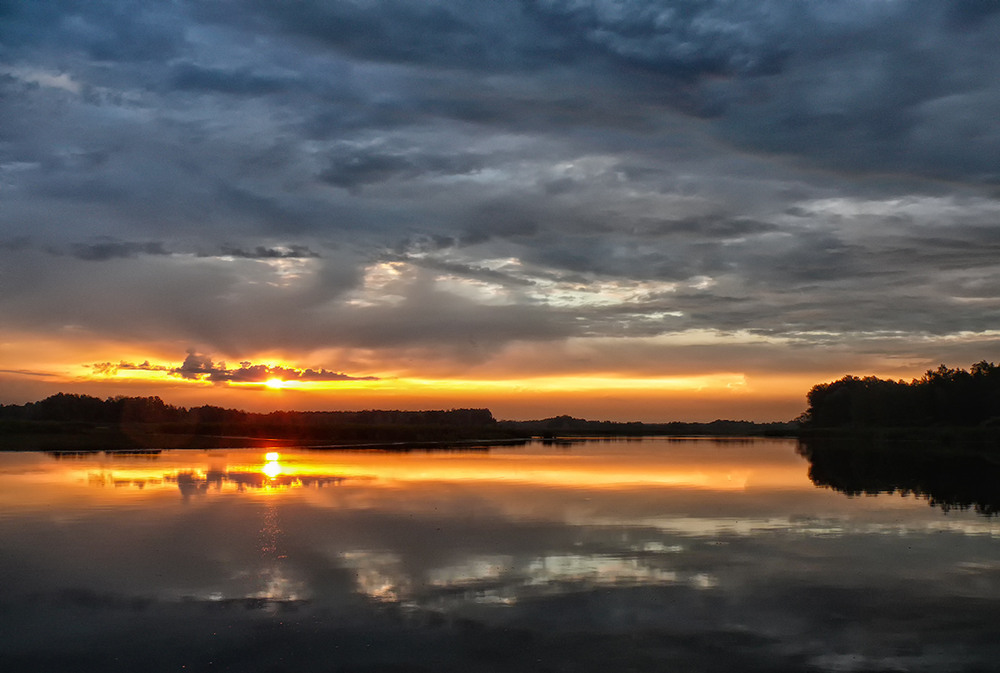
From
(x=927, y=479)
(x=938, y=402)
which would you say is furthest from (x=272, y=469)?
(x=938, y=402)

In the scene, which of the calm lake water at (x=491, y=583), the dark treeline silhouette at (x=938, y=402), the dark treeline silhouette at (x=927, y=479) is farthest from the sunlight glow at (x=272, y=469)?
the dark treeline silhouette at (x=938, y=402)

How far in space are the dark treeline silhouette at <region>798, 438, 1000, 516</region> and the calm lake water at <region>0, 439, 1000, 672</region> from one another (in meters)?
2.35

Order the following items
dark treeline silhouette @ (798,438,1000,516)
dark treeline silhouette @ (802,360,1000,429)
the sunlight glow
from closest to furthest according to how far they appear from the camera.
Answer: dark treeline silhouette @ (798,438,1000,516) → the sunlight glow → dark treeline silhouette @ (802,360,1000,429)

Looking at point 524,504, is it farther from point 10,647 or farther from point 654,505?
point 10,647

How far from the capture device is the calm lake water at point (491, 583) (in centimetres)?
1232

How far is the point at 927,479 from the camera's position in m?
45.8

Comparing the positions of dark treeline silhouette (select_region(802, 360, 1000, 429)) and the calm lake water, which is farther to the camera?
dark treeline silhouette (select_region(802, 360, 1000, 429))

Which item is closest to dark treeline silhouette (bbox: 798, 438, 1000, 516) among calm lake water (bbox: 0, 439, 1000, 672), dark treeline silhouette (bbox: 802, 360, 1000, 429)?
calm lake water (bbox: 0, 439, 1000, 672)

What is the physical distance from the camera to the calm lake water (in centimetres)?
1232

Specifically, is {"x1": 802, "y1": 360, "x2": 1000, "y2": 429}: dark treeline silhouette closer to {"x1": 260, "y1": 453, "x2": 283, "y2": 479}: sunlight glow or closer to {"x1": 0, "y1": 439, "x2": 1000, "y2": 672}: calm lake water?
{"x1": 260, "y1": 453, "x2": 283, "y2": 479}: sunlight glow

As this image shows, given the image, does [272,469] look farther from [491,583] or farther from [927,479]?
[927,479]

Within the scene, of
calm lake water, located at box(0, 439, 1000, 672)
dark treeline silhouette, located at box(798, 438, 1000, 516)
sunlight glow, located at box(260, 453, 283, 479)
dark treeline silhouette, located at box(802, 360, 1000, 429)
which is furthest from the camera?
dark treeline silhouette, located at box(802, 360, 1000, 429)

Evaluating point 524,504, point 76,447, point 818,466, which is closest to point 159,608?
point 524,504

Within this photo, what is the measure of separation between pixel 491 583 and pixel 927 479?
37.7m
